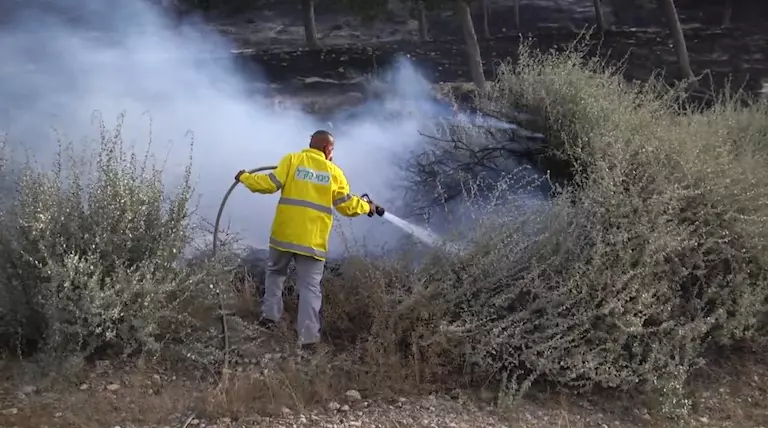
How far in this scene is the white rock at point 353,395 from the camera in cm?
A: 435

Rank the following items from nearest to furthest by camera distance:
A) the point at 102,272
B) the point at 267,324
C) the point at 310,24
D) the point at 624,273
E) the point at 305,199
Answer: the point at 102,272, the point at 305,199, the point at 624,273, the point at 267,324, the point at 310,24

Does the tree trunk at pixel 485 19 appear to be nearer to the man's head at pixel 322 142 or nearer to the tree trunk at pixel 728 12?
the tree trunk at pixel 728 12

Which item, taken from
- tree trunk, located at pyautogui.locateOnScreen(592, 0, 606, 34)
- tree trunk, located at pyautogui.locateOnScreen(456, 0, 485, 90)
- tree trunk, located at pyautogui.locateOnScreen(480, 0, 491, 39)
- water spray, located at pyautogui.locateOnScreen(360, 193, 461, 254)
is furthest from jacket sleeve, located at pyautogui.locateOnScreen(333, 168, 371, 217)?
tree trunk, located at pyautogui.locateOnScreen(592, 0, 606, 34)

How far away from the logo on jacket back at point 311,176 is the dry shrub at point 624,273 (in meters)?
0.90

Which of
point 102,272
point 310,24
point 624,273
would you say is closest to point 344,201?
point 102,272

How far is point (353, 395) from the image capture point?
172 inches

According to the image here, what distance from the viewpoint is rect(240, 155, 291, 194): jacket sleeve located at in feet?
15.6

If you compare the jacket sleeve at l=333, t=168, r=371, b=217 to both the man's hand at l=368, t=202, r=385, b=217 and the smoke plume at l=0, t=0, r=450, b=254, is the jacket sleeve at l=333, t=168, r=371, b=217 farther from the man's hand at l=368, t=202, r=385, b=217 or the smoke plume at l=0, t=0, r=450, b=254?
the smoke plume at l=0, t=0, r=450, b=254

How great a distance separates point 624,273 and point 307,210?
201 centimetres

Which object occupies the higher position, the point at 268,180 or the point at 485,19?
the point at 485,19

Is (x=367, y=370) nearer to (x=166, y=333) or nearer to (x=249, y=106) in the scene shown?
(x=166, y=333)

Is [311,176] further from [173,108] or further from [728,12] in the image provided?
[728,12]

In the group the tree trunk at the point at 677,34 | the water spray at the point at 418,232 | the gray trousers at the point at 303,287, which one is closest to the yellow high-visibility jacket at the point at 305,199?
the gray trousers at the point at 303,287

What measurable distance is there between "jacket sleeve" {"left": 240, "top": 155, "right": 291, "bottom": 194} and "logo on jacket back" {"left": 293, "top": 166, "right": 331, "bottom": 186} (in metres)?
0.08
